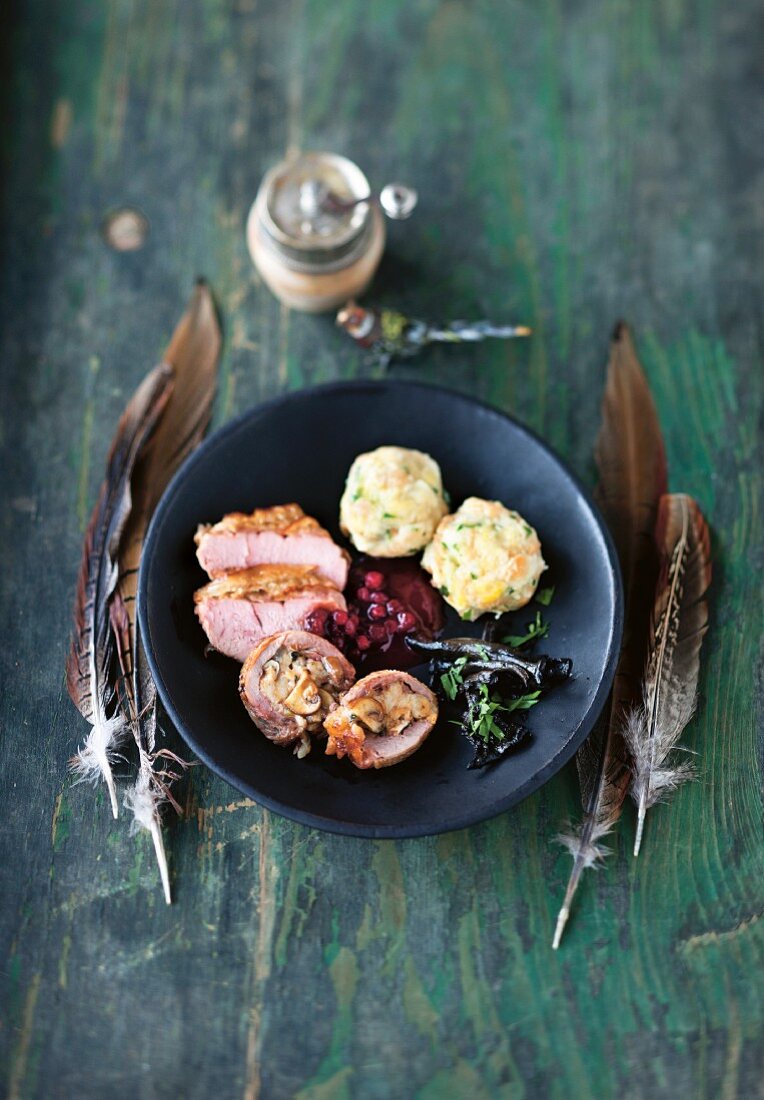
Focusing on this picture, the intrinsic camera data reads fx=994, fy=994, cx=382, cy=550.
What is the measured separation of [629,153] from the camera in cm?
467

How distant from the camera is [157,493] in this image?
3.89 m

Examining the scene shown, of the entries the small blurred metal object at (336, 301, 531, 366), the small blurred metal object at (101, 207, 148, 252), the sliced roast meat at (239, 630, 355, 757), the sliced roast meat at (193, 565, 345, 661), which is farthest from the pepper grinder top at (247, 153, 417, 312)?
the sliced roast meat at (239, 630, 355, 757)

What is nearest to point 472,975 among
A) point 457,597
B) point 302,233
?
point 457,597

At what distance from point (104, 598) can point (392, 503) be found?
1.13 m

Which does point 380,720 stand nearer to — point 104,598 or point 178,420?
point 104,598

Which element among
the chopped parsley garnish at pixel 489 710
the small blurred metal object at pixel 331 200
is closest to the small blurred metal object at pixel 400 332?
the small blurred metal object at pixel 331 200

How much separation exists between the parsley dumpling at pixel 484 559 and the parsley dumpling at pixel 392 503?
0.07 metres

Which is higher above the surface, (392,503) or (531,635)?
(392,503)

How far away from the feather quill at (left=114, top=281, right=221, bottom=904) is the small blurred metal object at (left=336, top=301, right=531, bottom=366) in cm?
61

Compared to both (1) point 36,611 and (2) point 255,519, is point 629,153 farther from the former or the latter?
(1) point 36,611

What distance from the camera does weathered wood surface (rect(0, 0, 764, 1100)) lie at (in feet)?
10.6

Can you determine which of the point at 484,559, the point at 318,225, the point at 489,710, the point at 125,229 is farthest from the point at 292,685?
the point at 125,229

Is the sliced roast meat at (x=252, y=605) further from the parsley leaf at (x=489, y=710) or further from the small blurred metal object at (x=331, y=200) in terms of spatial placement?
the small blurred metal object at (x=331, y=200)

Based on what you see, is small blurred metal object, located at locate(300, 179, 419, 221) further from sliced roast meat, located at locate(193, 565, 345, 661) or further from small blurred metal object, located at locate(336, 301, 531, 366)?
sliced roast meat, located at locate(193, 565, 345, 661)
